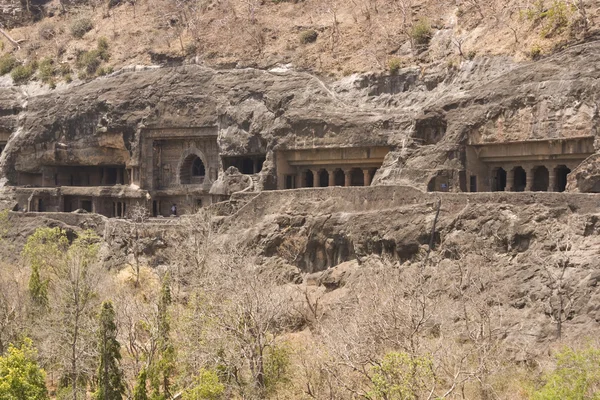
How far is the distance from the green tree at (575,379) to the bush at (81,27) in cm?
5195

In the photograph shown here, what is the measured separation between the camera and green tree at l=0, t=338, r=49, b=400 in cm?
2572

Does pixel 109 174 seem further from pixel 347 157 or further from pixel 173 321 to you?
pixel 173 321

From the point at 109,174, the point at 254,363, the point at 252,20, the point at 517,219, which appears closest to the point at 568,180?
the point at 517,219

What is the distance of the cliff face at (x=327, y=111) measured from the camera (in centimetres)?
3506

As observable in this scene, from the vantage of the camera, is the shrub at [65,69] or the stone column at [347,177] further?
the shrub at [65,69]

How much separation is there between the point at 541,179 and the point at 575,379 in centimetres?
1989

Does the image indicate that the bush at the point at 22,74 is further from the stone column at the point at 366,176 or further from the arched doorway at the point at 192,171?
the stone column at the point at 366,176

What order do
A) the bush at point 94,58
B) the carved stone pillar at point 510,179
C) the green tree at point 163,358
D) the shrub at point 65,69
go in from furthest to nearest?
the shrub at point 65,69
the bush at point 94,58
the carved stone pillar at point 510,179
the green tree at point 163,358

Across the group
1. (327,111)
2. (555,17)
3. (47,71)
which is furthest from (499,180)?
(47,71)

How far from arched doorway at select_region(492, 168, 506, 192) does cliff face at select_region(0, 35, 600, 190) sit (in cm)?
263

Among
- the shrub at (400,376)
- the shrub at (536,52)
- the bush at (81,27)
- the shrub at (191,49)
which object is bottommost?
the shrub at (400,376)

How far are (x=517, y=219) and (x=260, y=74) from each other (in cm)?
2231

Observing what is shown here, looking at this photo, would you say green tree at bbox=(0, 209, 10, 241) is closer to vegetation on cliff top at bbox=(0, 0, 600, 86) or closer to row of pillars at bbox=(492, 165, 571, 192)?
vegetation on cliff top at bbox=(0, 0, 600, 86)

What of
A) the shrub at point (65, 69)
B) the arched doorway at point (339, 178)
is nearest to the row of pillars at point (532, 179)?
the arched doorway at point (339, 178)
